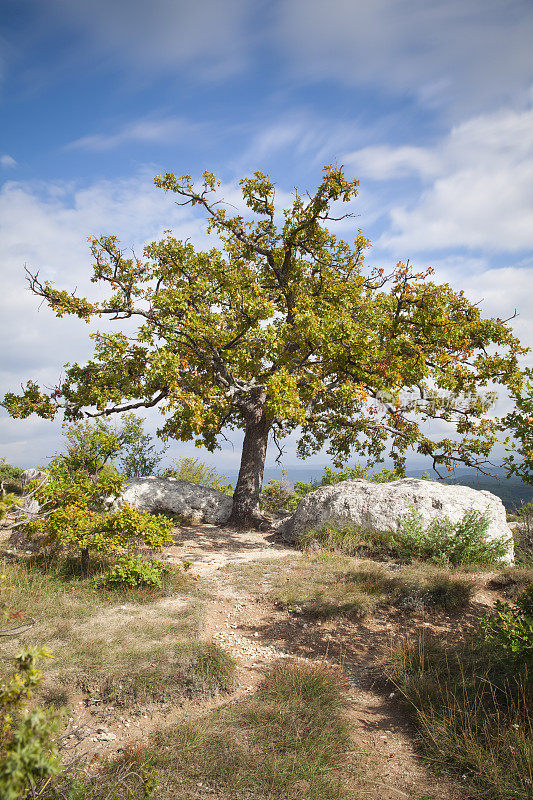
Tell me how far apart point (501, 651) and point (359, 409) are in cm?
1089

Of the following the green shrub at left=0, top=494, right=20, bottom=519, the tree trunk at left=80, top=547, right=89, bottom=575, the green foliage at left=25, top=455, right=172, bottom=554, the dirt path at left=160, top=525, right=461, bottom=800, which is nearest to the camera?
the green shrub at left=0, top=494, right=20, bottom=519

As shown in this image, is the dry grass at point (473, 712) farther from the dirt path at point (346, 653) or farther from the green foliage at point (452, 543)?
the green foliage at point (452, 543)

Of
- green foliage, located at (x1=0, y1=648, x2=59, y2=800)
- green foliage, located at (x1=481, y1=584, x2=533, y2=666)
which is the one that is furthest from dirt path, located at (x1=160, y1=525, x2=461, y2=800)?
green foliage, located at (x1=0, y1=648, x2=59, y2=800)

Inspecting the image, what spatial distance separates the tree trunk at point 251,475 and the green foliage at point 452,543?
240 inches

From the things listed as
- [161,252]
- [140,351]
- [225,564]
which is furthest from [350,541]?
[161,252]

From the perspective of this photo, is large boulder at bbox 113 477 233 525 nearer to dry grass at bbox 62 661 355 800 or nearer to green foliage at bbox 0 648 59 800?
dry grass at bbox 62 661 355 800

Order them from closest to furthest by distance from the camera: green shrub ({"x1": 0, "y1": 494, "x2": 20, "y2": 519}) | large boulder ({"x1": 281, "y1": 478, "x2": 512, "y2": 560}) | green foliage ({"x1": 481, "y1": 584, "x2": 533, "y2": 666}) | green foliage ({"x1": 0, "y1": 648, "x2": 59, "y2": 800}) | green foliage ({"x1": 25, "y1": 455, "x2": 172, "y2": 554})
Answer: green foliage ({"x1": 0, "y1": 648, "x2": 59, "y2": 800}) < green shrub ({"x1": 0, "y1": 494, "x2": 20, "y2": 519}) < green foliage ({"x1": 481, "y1": 584, "x2": 533, "y2": 666}) < green foliage ({"x1": 25, "y1": 455, "x2": 172, "y2": 554}) < large boulder ({"x1": 281, "y1": 478, "x2": 512, "y2": 560})

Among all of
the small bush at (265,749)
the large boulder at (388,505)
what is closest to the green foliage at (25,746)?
the small bush at (265,749)

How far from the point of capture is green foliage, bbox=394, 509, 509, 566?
A: 10344mm

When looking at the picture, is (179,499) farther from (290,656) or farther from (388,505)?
(290,656)

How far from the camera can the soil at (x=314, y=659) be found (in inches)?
173

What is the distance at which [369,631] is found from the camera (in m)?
7.55

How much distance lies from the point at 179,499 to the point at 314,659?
10083 mm

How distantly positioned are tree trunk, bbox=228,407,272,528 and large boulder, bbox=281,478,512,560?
2.17 m
